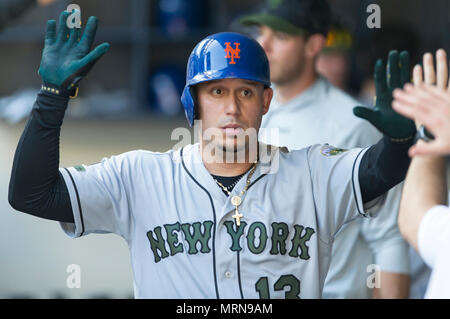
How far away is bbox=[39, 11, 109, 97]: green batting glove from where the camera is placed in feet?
6.73

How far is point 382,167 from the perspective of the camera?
7.09 ft

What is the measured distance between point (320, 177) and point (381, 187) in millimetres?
194

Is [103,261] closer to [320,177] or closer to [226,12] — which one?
[226,12]

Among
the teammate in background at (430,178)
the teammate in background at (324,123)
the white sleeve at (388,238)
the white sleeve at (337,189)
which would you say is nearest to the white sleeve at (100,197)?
the white sleeve at (337,189)

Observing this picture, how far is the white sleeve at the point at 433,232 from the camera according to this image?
1.71 meters

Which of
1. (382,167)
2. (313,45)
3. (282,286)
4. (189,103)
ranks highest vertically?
(313,45)

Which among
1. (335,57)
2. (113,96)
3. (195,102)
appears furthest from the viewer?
(113,96)

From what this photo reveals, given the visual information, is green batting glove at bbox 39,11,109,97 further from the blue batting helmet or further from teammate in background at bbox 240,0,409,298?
teammate in background at bbox 240,0,409,298

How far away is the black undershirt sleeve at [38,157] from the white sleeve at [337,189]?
781 millimetres

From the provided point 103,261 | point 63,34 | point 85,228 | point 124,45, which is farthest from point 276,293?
point 124,45

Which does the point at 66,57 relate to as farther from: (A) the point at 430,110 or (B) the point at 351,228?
(B) the point at 351,228

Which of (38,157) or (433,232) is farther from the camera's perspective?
(38,157)

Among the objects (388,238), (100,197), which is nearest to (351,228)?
(388,238)

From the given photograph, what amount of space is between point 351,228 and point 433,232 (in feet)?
4.73
